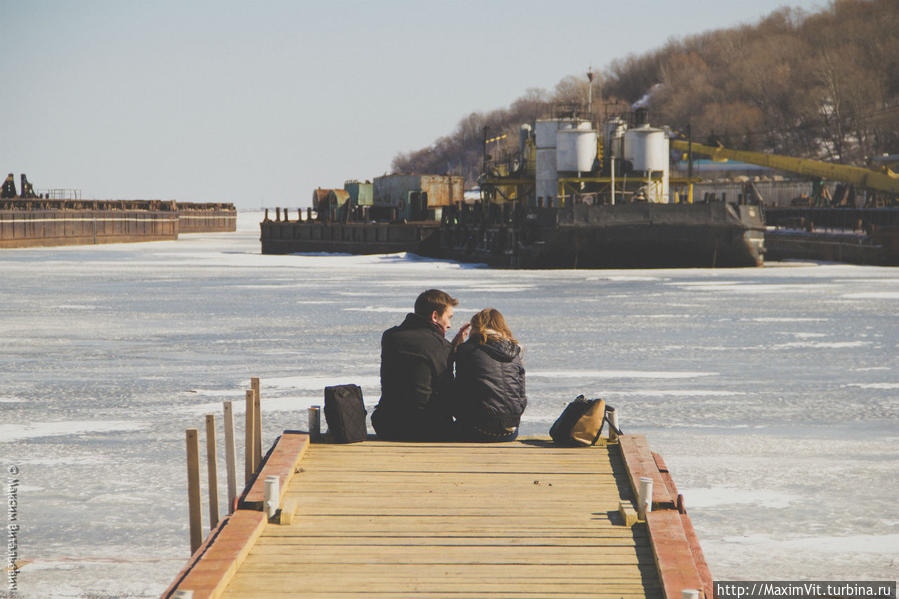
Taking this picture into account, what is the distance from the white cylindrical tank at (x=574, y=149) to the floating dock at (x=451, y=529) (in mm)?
39666

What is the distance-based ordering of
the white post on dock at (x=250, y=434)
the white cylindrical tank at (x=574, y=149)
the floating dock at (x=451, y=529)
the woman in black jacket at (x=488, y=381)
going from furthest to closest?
the white cylindrical tank at (x=574, y=149), the white post on dock at (x=250, y=434), the woman in black jacket at (x=488, y=381), the floating dock at (x=451, y=529)

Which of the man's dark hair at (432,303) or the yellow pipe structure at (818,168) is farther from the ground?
the yellow pipe structure at (818,168)

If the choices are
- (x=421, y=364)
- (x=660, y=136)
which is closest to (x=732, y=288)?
(x=660, y=136)

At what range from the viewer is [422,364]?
8.38 metres

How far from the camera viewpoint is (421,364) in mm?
8383

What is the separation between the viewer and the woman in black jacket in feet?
27.2

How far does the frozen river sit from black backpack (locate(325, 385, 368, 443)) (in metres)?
1.37

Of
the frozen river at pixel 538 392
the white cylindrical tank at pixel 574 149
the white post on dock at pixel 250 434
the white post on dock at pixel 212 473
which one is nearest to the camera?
the white post on dock at pixel 212 473

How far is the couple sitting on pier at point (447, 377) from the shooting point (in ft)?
27.3

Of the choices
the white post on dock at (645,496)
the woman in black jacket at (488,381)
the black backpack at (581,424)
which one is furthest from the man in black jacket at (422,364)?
the white post on dock at (645,496)

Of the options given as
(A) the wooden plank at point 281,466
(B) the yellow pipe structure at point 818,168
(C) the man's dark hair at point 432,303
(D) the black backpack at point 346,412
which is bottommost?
(A) the wooden plank at point 281,466

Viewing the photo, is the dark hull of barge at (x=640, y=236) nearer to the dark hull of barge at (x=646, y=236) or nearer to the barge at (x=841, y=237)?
the dark hull of barge at (x=646, y=236)

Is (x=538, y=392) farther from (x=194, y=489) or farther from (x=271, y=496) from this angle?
(x=271, y=496)

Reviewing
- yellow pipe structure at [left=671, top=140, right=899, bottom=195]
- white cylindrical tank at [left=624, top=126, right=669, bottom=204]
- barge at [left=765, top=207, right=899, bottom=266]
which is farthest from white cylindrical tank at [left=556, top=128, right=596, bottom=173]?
barge at [left=765, top=207, right=899, bottom=266]
